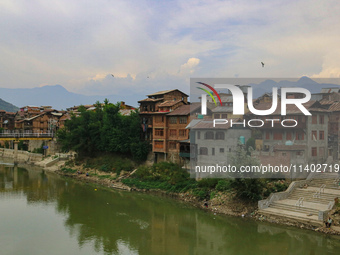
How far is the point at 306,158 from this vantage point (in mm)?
30828

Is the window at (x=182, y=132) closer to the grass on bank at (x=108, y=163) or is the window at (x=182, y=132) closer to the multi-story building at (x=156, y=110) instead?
the multi-story building at (x=156, y=110)

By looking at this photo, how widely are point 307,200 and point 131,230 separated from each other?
14.8m

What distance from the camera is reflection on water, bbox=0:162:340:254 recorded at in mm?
20859

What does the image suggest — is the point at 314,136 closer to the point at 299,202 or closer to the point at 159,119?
the point at 299,202

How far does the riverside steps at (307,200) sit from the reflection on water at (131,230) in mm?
1397

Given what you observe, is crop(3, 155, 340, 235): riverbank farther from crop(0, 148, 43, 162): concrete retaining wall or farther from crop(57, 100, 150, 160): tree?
crop(0, 148, 43, 162): concrete retaining wall

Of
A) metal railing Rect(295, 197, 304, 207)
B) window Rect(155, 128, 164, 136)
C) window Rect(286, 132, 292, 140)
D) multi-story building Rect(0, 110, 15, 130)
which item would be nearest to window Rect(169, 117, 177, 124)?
window Rect(155, 128, 164, 136)

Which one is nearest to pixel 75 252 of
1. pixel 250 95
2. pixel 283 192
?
pixel 283 192

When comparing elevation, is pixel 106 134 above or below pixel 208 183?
above

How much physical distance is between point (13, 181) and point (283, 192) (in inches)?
1427

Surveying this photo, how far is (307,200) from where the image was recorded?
2659 centimetres

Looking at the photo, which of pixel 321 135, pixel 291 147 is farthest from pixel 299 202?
pixel 321 135

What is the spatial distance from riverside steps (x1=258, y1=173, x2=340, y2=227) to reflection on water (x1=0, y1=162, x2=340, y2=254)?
140 cm

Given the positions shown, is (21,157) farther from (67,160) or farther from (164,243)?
(164,243)
